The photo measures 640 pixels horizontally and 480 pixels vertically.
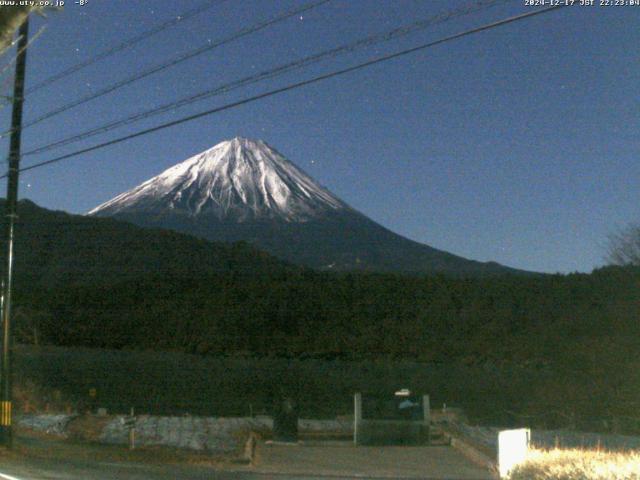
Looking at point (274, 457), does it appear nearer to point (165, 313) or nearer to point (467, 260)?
point (165, 313)

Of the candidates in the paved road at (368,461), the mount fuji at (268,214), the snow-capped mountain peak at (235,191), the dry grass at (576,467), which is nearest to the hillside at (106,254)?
the mount fuji at (268,214)

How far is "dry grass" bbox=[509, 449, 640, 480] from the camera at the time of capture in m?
8.97

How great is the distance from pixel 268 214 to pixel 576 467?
94.3 metres

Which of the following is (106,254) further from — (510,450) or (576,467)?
(576,467)

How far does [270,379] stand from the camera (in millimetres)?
37344

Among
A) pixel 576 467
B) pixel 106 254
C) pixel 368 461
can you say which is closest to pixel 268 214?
pixel 106 254

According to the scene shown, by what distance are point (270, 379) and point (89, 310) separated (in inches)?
620

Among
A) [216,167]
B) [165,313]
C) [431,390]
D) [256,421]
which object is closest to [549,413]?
[431,390]

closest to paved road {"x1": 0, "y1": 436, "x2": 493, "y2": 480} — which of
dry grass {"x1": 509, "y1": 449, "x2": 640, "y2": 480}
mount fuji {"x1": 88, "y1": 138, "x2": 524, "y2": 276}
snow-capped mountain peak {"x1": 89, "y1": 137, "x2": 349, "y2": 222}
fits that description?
dry grass {"x1": 509, "y1": 449, "x2": 640, "y2": 480}

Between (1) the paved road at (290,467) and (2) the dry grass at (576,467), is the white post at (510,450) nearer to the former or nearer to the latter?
(2) the dry grass at (576,467)

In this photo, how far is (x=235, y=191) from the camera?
111 meters

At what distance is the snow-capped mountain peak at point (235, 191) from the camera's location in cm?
10412

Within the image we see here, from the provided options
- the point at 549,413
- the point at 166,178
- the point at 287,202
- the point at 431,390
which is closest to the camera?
the point at 549,413

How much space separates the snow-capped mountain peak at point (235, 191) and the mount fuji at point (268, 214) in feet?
0.39
